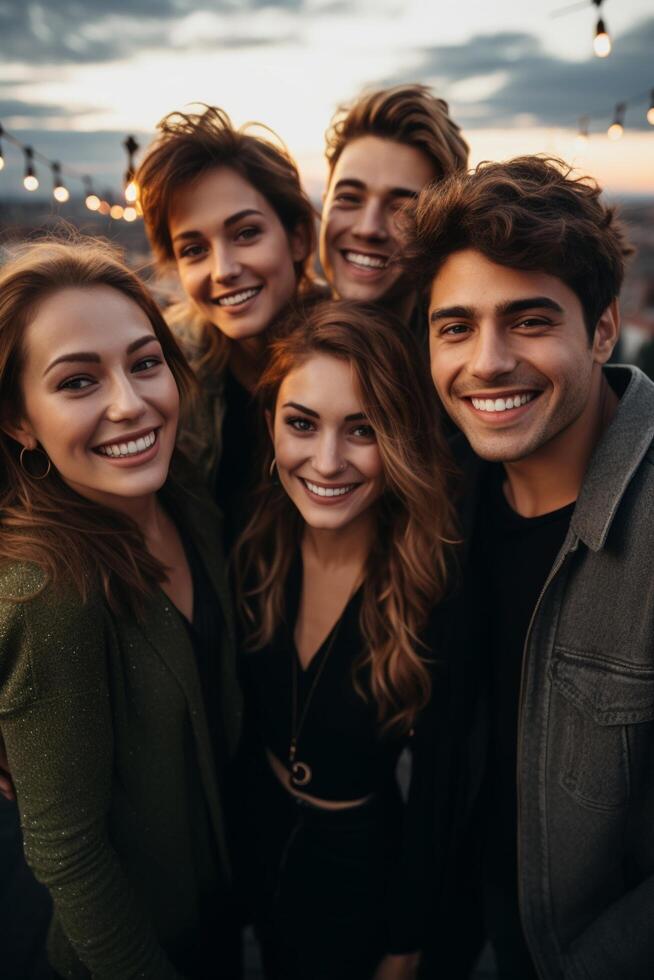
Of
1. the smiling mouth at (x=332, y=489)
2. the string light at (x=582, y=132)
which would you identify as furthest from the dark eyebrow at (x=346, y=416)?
the string light at (x=582, y=132)

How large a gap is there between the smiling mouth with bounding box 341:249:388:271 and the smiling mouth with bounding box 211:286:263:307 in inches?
17.0

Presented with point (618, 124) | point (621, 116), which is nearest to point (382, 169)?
point (618, 124)

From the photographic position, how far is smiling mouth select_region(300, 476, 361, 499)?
1.92 meters

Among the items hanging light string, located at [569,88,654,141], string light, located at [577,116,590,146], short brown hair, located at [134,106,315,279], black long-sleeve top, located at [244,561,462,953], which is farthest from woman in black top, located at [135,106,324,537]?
string light, located at [577,116,590,146]

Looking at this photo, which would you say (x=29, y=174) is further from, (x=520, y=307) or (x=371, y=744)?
(x=371, y=744)

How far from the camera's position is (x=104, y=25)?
8672 millimetres

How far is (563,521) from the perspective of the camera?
6.01 feet

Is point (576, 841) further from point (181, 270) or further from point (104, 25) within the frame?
point (104, 25)

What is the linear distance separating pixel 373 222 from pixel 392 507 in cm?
123

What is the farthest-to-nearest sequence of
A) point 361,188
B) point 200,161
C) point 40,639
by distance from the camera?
point 361,188 < point 200,161 < point 40,639

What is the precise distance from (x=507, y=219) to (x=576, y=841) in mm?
1745

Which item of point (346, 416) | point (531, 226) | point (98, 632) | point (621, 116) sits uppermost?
point (621, 116)

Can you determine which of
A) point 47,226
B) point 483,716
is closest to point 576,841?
point 483,716

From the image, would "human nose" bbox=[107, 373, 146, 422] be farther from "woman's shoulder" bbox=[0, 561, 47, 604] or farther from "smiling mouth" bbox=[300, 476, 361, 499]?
"smiling mouth" bbox=[300, 476, 361, 499]
